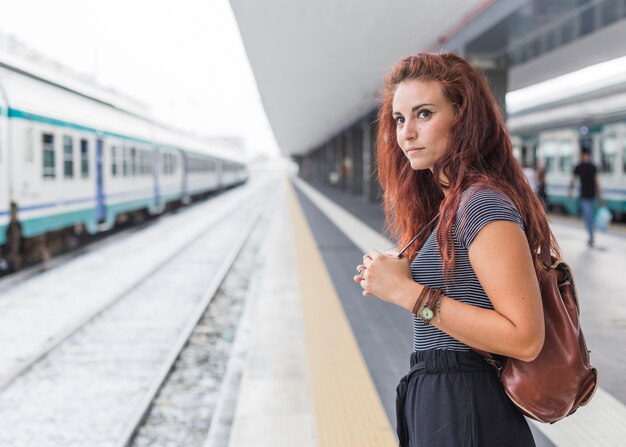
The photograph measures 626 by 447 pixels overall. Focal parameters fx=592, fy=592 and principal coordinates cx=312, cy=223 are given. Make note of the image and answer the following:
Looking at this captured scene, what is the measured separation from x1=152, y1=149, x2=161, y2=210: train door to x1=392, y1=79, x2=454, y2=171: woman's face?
16.9m

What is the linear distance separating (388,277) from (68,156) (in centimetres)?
1066

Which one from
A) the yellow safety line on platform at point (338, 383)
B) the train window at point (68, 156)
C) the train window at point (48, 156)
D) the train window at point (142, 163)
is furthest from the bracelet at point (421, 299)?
the train window at point (142, 163)

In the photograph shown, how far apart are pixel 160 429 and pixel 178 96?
19612 millimetres

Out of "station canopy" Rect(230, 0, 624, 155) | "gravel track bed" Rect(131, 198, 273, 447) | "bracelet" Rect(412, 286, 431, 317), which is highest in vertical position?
"station canopy" Rect(230, 0, 624, 155)

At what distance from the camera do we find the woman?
4.04 ft

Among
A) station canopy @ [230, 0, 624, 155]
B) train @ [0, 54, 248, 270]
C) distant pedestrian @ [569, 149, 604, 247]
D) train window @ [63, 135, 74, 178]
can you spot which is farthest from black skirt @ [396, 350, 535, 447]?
train window @ [63, 135, 74, 178]

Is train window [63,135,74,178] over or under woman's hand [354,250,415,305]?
over

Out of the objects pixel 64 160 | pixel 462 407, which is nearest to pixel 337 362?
Answer: pixel 462 407

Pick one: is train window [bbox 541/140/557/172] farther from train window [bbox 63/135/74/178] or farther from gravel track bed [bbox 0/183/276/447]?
train window [bbox 63/135/74/178]

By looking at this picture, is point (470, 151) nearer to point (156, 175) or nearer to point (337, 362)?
point (337, 362)

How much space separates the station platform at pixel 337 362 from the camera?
3.60m

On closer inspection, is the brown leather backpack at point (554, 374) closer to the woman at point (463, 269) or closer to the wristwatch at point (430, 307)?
the woman at point (463, 269)

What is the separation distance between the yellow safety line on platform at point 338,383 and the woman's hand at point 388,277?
7.56 feet

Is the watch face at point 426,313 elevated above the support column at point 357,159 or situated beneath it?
situated beneath
